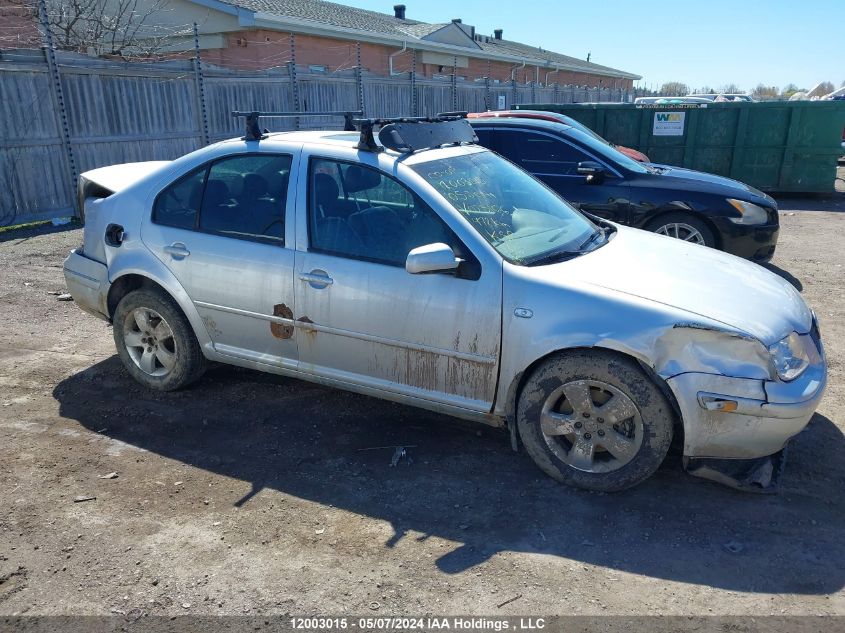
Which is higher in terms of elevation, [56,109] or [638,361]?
[56,109]

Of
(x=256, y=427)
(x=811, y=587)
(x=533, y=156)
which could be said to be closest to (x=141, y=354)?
(x=256, y=427)

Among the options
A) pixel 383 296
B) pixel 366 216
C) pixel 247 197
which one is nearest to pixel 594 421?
pixel 383 296

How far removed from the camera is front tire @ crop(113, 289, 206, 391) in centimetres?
459

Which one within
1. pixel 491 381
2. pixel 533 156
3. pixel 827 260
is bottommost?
pixel 827 260

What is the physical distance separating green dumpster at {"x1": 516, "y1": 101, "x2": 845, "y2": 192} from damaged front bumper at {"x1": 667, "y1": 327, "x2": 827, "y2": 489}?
491 inches

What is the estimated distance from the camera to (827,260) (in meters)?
8.80

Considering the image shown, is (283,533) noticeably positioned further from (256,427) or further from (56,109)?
(56,109)

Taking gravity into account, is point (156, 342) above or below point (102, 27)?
below

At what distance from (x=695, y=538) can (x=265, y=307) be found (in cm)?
266

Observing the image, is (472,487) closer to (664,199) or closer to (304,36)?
(664,199)

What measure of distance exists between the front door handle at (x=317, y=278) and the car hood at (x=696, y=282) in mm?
1174

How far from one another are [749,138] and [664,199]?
8119 millimetres

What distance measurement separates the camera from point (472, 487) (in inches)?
144

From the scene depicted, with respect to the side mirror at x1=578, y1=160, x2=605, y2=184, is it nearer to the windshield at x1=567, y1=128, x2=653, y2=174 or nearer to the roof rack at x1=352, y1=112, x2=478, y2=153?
the windshield at x1=567, y1=128, x2=653, y2=174
